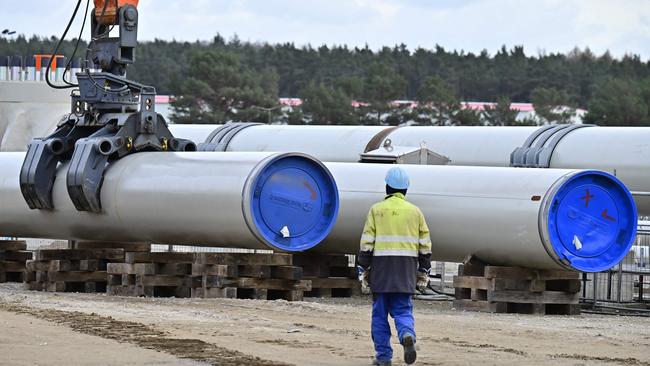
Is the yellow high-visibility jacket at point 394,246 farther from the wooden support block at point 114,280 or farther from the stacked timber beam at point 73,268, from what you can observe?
the stacked timber beam at point 73,268

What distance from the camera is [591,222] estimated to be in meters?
16.4

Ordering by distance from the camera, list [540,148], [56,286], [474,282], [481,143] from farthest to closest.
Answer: [481,143] < [540,148] < [56,286] < [474,282]

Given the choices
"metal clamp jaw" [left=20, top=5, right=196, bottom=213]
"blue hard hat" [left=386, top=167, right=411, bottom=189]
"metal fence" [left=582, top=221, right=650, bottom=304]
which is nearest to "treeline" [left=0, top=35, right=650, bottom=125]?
"metal fence" [left=582, top=221, right=650, bottom=304]

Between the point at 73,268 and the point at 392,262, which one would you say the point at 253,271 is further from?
the point at 392,262

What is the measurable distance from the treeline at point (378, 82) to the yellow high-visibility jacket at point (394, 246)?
178 feet

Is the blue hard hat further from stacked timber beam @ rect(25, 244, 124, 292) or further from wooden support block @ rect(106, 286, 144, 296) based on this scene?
stacked timber beam @ rect(25, 244, 124, 292)

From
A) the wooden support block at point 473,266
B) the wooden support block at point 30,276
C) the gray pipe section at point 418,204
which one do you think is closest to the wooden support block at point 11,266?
the wooden support block at point 30,276

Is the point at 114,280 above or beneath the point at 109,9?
beneath

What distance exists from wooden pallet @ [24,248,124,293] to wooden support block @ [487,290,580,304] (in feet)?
16.2

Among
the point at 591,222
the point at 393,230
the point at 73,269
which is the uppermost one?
the point at 591,222

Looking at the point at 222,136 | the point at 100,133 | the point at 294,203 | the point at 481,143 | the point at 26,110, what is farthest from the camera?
the point at 26,110

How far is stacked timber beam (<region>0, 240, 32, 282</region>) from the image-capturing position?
20359 millimetres

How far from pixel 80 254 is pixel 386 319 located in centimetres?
806

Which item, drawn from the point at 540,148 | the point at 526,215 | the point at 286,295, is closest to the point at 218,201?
the point at 286,295
